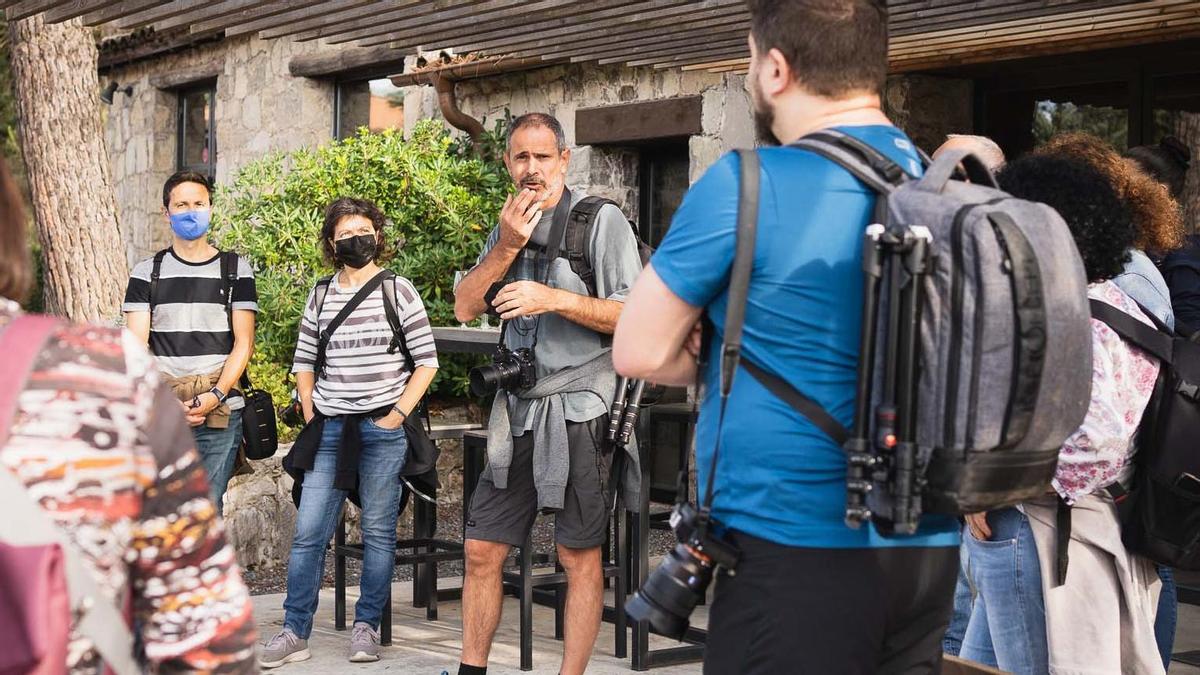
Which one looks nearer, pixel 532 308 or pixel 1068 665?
pixel 1068 665

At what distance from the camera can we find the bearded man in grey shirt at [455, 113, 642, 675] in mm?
4445

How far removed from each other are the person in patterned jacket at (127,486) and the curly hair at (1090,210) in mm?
1988

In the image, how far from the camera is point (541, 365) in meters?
4.48

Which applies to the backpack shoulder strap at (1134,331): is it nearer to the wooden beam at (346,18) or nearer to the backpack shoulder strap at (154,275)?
the wooden beam at (346,18)

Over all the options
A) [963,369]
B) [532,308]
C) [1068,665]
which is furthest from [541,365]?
[963,369]

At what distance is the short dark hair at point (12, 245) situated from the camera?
5.04ft

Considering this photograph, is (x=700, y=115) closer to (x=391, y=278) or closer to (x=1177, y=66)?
(x=1177, y=66)

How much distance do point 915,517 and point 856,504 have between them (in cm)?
9

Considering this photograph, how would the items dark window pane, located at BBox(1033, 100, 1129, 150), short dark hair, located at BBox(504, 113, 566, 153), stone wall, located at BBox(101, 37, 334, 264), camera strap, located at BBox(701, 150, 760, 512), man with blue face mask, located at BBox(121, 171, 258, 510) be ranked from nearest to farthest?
camera strap, located at BBox(701, 150, 760, 512) → short dark hair, located at BBox(504, 113, 566, 153) → man with blue face mask, located at BBox(121, 171, 258, 510) → dark window pane, located at BBox(1033, 100, 1129, 150) → stone wall, located at BBox(101, 37, 334, 264)

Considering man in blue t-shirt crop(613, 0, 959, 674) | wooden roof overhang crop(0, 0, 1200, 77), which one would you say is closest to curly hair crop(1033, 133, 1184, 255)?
man in blue t-shirt crop(613, 0, 959, 674)

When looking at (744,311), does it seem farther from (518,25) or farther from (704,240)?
(518,25)

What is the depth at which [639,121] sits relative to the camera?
8719 millimetres

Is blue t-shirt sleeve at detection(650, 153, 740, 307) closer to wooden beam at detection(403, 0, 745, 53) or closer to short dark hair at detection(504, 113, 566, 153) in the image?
short dark hair at detection(504, 113, 566, 153)

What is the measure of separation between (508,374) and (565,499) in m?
0.43
